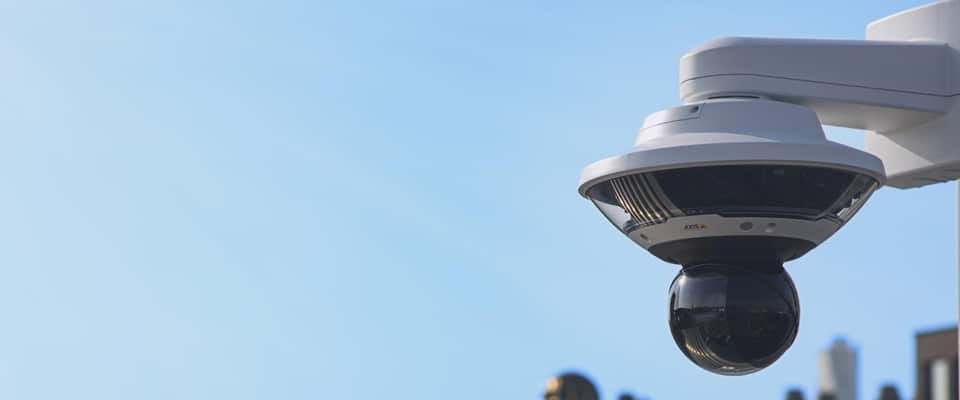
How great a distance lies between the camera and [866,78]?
10.0 feet

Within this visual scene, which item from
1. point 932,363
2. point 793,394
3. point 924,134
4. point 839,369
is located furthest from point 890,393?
point 924,134

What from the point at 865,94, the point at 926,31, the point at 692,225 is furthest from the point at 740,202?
the point at 926,31

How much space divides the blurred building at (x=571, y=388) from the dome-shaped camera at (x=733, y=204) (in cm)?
92

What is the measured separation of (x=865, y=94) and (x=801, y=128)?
178 mm

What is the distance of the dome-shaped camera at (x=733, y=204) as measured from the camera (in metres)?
2.90

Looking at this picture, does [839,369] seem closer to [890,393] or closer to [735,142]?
[890,393]

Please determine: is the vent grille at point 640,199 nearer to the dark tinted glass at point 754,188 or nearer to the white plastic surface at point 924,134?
the dark tinted glass at point 754,188

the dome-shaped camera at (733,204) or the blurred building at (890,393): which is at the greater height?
the blurred building at (890,393)

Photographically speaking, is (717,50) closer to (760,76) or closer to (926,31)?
(760,76)

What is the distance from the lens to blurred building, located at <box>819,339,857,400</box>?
37406mm

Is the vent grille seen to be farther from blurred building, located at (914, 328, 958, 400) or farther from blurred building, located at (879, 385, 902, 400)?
blurred building, located at (914, 328, 958, 400)

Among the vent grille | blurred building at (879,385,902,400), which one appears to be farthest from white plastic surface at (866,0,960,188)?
blurred building at (879,385,902,400)

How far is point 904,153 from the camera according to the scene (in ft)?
10.6

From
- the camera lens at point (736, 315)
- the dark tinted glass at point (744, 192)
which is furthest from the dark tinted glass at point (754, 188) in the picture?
the camera lens at point (736, 315)
